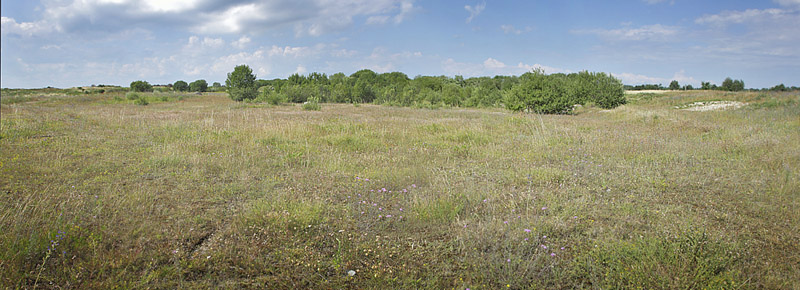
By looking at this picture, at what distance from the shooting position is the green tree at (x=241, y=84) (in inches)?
1618

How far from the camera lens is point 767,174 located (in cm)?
633

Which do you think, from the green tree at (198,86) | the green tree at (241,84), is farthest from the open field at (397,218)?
the green tree at (198,86)

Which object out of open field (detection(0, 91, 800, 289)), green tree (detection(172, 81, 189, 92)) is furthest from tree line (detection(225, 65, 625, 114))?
green tree (detection(172, 81, 189, 92))

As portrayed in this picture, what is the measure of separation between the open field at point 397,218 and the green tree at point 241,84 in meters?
34.5

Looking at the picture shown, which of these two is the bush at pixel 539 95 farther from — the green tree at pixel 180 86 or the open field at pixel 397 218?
the green tree at pixel 180 86

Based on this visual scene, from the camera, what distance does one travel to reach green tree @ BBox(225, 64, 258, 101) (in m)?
41.1

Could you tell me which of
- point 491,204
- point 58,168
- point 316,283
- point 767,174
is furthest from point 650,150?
point 58,168

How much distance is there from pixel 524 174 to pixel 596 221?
6.75ft

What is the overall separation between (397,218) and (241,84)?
4326 centimetres

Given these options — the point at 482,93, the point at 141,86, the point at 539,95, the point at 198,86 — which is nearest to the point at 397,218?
the point at 539,95

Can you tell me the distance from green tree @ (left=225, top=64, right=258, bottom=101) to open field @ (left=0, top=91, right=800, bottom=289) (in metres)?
34.5

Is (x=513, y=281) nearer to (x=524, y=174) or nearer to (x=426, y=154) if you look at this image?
(x=524, y=174)

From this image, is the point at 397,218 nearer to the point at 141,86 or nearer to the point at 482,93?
the point at 482,93

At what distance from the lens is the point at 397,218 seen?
4.54 meters
